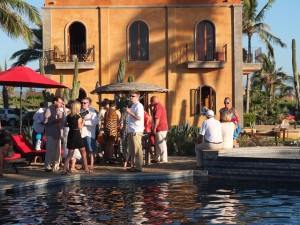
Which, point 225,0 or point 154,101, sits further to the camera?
point 225,0

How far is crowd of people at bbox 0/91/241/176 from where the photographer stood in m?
13.1

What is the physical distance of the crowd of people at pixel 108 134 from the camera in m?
13.1

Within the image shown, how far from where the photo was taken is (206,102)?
2909 centimetres

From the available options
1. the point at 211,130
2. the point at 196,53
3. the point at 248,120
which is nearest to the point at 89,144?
the point at 211,130

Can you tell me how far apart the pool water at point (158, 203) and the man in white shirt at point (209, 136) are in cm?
141

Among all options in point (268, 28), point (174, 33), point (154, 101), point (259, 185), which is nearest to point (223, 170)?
point (259, 185)

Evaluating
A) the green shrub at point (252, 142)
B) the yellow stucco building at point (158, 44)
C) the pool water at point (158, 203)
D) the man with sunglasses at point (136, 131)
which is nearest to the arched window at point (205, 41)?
the yellow stucco building at point (158, 44)

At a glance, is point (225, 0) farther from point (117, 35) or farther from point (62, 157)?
point (62, 157)

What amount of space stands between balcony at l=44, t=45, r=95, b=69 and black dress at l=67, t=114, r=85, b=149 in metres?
15.4

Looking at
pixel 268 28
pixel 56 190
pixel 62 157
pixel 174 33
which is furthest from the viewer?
pixel 268 28

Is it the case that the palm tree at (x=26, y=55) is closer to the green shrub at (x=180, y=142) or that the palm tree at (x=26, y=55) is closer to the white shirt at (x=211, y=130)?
the green shrub at (x=180, y=142)

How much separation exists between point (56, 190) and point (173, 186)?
221cm

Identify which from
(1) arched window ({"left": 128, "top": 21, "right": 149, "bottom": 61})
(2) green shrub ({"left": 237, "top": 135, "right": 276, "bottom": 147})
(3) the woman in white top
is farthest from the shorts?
(1) arched window ({"left": 128, "top": 21, "right": 149, "bottom": 61})

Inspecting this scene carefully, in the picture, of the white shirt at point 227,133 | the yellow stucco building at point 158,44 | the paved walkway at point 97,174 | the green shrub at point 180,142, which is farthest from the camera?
the yellow stucco building at point 158,44
